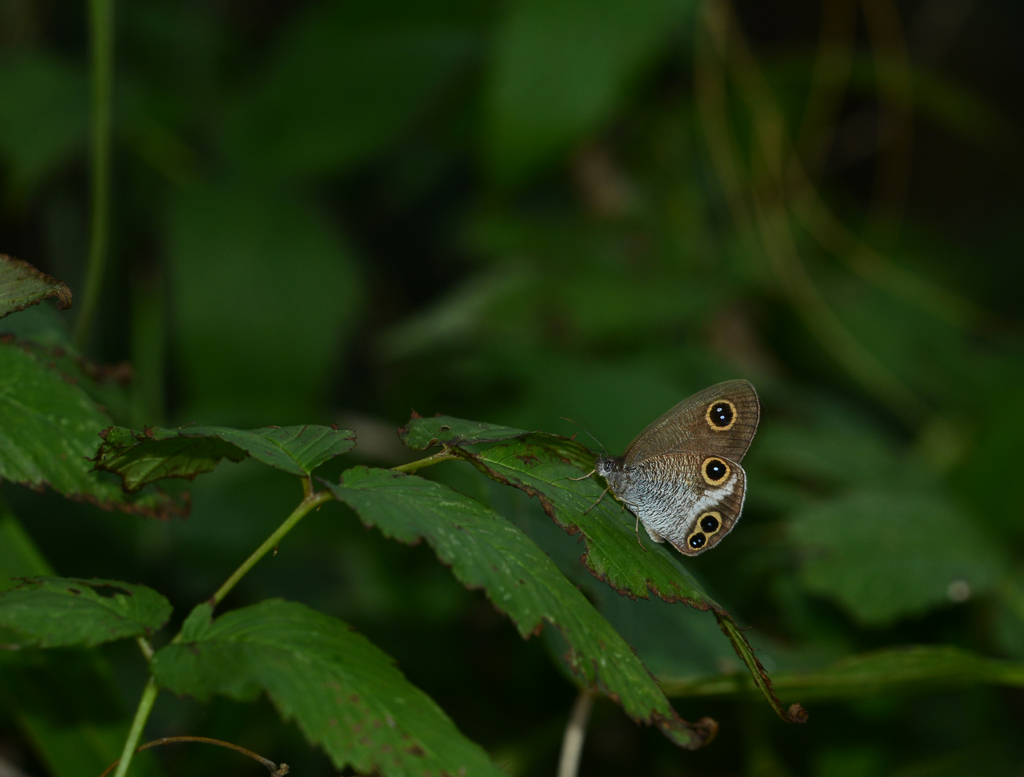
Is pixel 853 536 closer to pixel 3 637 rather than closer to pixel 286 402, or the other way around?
pixel 3 637

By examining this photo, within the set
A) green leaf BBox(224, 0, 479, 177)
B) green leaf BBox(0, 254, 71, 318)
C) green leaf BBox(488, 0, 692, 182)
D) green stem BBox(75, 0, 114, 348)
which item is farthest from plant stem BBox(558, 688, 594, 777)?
green leaf BBox(224, 0, 479, 177)

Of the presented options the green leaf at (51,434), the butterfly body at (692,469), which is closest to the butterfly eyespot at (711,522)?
the butterfly body at (692,469)

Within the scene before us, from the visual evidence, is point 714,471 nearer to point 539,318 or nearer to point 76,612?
point 76,612

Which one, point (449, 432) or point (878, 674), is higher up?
point (449, 432)

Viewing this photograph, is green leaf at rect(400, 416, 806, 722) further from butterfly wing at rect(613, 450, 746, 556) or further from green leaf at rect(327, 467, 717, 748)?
butterfly wing at rect(613, 450, 746, 556)

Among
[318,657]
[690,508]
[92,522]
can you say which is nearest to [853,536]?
[690,508]

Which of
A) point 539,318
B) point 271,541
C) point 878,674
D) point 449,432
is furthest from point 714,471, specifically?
point 539,318
